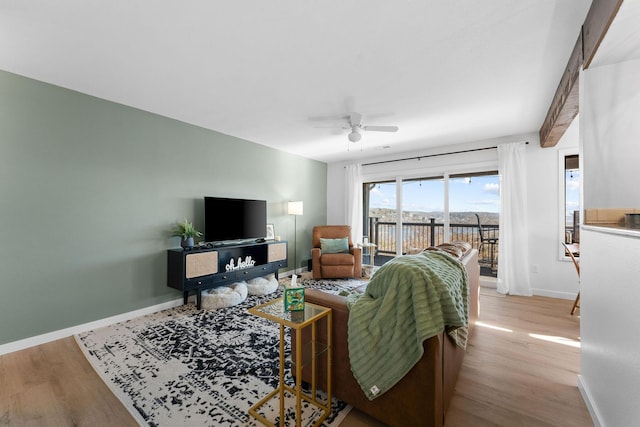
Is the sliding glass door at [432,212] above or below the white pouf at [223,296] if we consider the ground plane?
above

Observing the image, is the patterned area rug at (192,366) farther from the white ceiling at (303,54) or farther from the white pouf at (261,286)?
the white ceiling at (303,54)

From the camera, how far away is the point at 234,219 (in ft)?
12.6

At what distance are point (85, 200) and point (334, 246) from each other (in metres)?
3.51

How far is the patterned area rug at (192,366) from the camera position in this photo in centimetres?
155

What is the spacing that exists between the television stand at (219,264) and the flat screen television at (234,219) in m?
0.17

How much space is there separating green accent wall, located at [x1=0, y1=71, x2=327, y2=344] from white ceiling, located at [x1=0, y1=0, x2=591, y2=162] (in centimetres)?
31

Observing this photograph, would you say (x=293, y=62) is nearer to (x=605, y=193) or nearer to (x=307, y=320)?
(x=307, y=320)

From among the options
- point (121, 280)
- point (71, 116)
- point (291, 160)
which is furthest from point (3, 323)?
point (291, 160)

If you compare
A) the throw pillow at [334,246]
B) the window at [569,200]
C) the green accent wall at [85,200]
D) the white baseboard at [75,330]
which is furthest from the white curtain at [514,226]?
the white baseboard at [75,330]

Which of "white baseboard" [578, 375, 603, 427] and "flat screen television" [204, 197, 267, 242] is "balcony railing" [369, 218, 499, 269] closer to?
"white baseboard" [578, 375, 603, 427]

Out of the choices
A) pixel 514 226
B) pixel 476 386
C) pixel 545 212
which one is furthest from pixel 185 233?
pixel 545 212

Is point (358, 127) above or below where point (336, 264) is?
above

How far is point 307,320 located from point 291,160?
13.5 ft

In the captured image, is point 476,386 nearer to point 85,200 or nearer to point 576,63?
point 576,63
